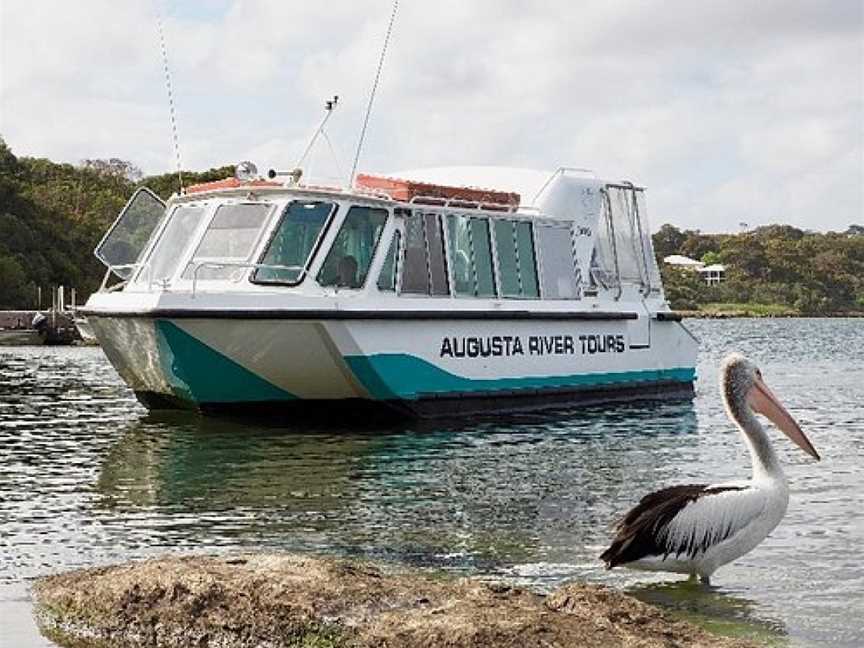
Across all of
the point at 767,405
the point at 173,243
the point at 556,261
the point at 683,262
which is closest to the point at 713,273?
the point at 683,262

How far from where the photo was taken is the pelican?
27.1 ft

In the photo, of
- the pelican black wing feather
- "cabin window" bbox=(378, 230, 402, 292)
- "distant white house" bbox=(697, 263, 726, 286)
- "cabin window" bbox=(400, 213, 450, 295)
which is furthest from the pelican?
"distant white house" bbox=(697, 263, 726, 286)

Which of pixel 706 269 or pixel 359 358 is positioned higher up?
pixel 706 269

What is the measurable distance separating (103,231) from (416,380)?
57049 millimetres

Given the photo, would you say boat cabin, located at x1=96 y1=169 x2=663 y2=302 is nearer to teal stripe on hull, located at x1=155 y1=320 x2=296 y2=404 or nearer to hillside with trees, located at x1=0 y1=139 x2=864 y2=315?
teal stripe on hull, located at x1=155 y1=320 x2=296 y2=404

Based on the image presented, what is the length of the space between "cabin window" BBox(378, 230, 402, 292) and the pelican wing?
9.66 metres

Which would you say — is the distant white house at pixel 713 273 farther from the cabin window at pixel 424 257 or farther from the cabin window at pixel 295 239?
the cabin window at pixel 295 239

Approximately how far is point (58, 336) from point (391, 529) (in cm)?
3727

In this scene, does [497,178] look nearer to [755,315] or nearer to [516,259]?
[516,259]

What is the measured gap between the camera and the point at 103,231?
7238 centimetres

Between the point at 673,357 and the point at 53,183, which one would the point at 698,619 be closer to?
the point at 673,357

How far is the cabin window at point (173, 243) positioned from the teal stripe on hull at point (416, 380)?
290 centimetres

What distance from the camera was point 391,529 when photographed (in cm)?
1077

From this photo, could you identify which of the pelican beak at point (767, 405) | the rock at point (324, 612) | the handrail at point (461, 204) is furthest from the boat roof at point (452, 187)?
the rock at point (324, 612)
